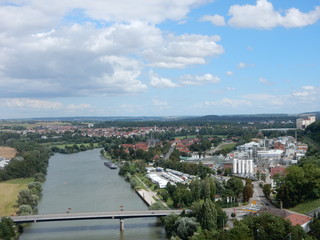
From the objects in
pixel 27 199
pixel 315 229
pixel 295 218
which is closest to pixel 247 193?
pixel 295 218

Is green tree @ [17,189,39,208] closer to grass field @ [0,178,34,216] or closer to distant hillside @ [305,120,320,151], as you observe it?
grass field @ [0,178,34,216]

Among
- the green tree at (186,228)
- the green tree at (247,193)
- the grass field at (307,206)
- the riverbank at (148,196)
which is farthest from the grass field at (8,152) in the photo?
the grass field at (307,206)

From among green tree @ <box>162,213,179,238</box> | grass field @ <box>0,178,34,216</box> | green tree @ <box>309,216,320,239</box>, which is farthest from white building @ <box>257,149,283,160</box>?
green tree @ <box>309,216,320,239</box>

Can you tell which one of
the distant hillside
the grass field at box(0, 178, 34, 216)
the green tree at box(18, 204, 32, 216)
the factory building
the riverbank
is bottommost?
the grass field at box(0, 178, 34, 216)

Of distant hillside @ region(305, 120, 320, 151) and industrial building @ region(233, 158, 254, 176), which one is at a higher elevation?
distant hillside @ region(305, 120, 320, 151)

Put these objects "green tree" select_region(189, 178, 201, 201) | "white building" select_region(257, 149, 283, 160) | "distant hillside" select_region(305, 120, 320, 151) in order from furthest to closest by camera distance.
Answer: "distant hillside" select_region(305, 120, 320, 151), "white building" select_region(257, 149, 283, 160), "green tree" select_region(189, 178, 201, 201)
